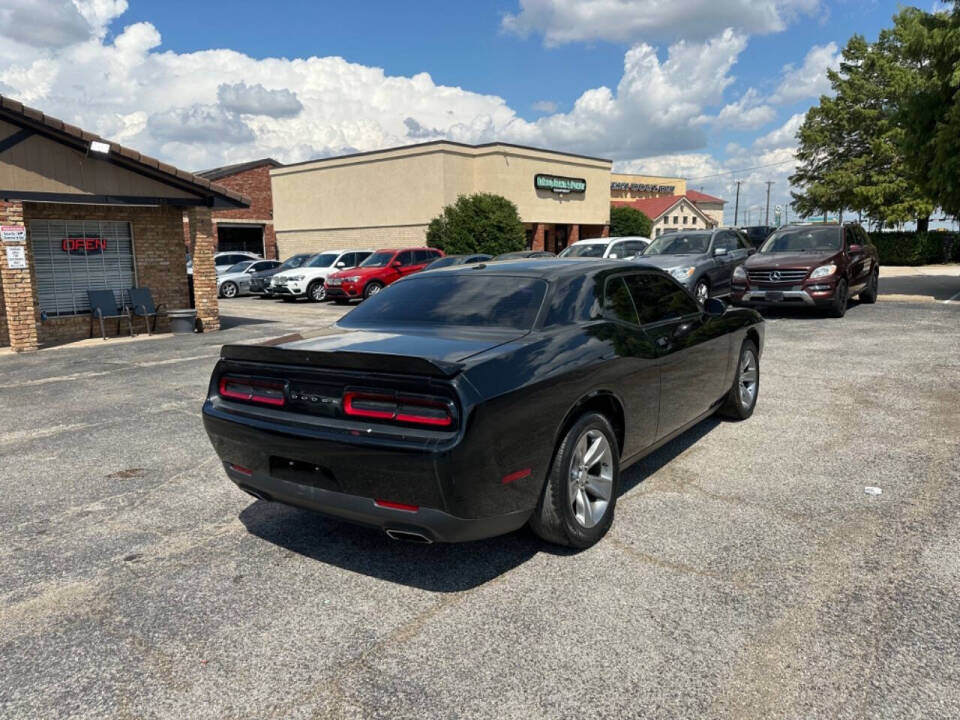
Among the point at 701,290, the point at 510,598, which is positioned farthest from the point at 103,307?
the point at 510,598

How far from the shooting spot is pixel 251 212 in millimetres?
43156

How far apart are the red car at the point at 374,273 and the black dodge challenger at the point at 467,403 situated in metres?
17.2

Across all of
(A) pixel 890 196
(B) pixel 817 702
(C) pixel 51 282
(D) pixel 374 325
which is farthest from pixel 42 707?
(A) pixel 890 196

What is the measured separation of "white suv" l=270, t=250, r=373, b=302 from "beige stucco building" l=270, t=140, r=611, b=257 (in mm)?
11298

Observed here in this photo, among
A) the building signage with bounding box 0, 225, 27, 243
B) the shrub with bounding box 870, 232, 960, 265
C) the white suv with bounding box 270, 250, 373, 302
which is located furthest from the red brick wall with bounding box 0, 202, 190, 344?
the shrub with bounding box 870, 232, 960, 265

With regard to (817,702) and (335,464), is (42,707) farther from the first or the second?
(817,702)

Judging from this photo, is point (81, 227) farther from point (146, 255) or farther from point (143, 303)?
point (143, 303)

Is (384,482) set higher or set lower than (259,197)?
lower

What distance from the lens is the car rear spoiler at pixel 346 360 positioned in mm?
3131

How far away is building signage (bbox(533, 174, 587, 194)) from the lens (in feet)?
131

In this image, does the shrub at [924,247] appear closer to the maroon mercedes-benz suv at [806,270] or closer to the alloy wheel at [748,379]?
the maroon mercedes-benz suv at [806,270]

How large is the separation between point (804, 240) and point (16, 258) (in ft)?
48.9

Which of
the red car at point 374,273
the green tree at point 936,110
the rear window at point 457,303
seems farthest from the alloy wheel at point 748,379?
the red car at point 374,273

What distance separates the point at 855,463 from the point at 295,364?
4.11 metres
